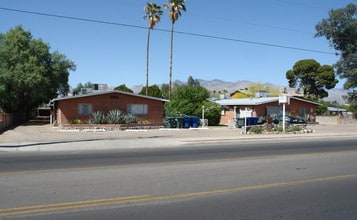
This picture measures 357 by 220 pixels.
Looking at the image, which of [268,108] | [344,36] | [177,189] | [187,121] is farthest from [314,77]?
[177,189]

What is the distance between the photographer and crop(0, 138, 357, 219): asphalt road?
21.9ft

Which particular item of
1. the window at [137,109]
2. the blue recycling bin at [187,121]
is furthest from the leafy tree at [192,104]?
the blue recycling bin at [187,121]

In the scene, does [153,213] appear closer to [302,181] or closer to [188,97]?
[302,181]

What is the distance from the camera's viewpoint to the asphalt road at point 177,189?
6672 mm

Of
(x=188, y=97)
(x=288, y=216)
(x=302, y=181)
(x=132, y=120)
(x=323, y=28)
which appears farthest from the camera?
(x=323, y=28)

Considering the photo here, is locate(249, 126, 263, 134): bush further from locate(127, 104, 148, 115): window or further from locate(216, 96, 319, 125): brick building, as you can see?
locate(216, 96, 319, 125): brick building

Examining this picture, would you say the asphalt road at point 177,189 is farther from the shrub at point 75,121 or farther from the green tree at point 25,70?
the green tree at point 25,70

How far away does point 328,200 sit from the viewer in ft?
25.1

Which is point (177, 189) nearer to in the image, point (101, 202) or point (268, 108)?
point (101, 202)

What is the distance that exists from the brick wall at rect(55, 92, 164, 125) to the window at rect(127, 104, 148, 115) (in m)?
0.28

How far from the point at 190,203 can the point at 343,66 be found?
50.1 m

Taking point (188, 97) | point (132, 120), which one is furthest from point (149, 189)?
point (188, 97)

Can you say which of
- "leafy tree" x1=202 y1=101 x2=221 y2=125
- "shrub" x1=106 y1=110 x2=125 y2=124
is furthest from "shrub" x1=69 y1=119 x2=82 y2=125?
"leafy tree" x1=202 y1=101 x2=221 y2=125

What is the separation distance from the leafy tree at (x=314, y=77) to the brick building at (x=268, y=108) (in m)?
39.1
